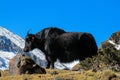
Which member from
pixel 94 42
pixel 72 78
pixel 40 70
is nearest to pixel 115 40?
pixel 94 42

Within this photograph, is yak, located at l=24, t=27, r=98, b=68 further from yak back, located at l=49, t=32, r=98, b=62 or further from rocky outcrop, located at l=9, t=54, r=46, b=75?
rocky outcrop, located at l=9, t=54, r=46, b=75

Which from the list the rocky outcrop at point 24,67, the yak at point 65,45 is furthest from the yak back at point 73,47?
the rocky outcrop at point 24,67

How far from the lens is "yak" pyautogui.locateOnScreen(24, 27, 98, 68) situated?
32375mm

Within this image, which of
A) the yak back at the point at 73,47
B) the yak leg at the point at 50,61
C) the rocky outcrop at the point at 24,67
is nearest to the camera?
the rocky outcrop at the point at 24,67

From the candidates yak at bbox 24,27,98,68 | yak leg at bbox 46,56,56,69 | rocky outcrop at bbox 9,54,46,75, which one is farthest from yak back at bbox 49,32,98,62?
rocky outcrop at bbox 9,54,46,75

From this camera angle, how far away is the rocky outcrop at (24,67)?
2486 cm

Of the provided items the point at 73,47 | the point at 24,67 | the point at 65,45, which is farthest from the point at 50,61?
the point at 24,67

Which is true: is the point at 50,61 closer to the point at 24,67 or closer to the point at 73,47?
the point at 73,47

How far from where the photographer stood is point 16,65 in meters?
25.8

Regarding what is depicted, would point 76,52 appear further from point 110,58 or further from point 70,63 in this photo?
point 110,58

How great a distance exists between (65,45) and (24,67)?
839cm

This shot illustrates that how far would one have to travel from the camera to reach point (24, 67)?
25000 millimetres

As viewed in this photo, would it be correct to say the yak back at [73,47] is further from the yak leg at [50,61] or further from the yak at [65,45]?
the yak leg at [50,61]

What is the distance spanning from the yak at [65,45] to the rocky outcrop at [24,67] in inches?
229
